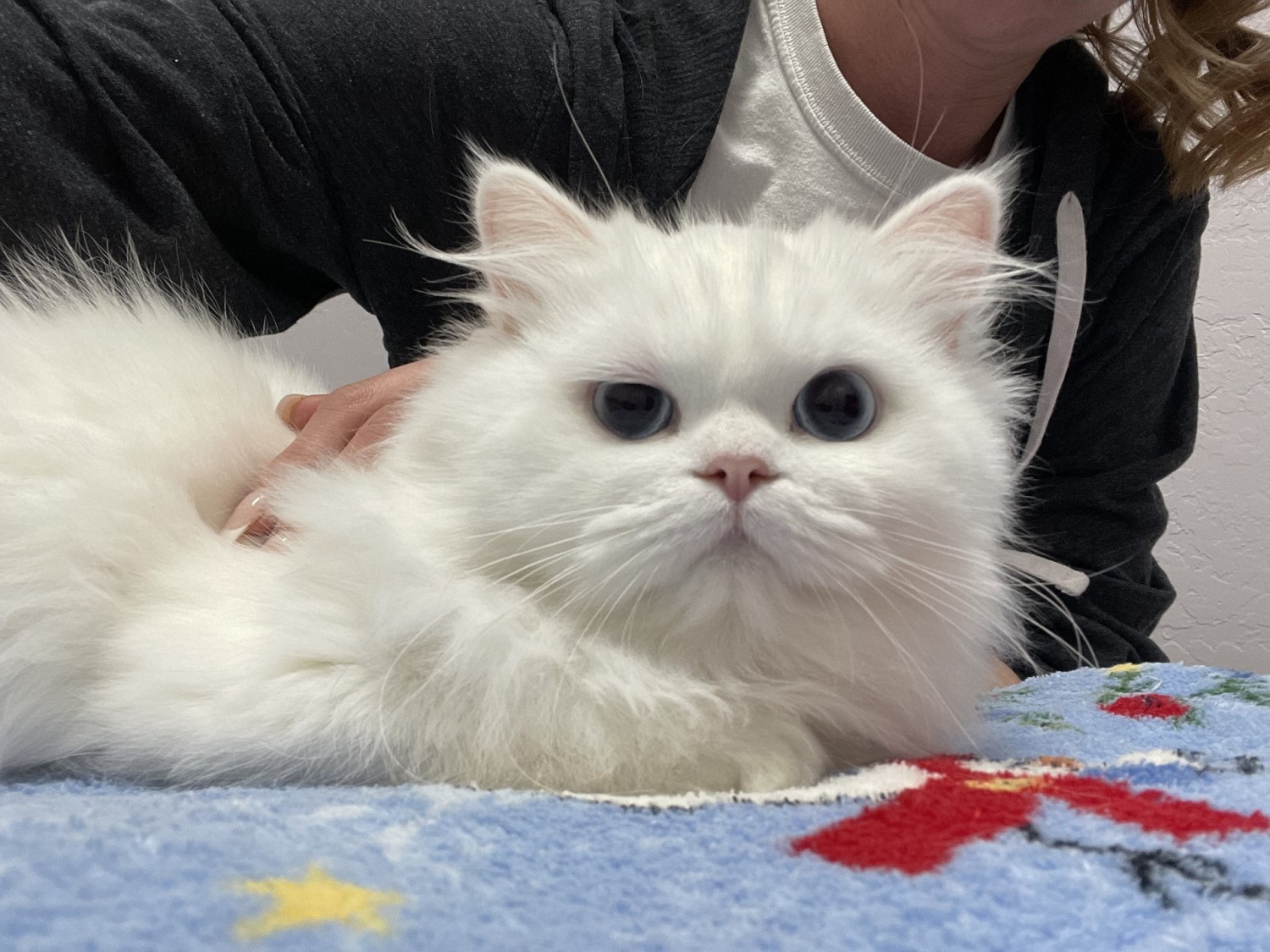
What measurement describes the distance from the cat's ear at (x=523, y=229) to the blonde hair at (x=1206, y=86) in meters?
1.21

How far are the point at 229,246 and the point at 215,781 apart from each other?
0.93 m

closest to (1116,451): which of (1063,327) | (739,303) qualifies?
(1063,327)

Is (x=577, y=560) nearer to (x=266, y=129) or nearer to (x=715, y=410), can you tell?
(x=715, y=410)

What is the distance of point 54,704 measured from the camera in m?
0.84

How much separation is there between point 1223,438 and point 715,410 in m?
2.27

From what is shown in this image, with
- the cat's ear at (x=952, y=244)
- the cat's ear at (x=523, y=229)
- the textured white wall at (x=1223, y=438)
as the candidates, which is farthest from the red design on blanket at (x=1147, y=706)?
the textured white wall at (x=1223, y=438)

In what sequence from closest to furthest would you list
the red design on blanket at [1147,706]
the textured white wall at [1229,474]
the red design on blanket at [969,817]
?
the red design on blanket at [969,817], the red design on blanket at [1147,706], the textured white wall at [1229,474]

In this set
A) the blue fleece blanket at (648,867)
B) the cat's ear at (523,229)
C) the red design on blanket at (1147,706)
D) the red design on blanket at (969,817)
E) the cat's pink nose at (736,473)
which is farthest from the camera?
the red design on blanket at (1147,706)

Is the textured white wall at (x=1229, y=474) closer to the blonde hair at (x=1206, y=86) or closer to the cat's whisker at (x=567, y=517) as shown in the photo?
the blonde hair at (x=1206, y=86)

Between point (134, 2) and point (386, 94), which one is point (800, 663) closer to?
point (386, 94)

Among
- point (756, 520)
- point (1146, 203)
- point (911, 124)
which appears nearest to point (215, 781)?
point (756, 520)

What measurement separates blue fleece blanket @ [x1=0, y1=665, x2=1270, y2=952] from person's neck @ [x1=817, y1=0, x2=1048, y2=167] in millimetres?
1218

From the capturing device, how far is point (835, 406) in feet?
2.73

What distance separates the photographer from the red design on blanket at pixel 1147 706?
1.18 meters
